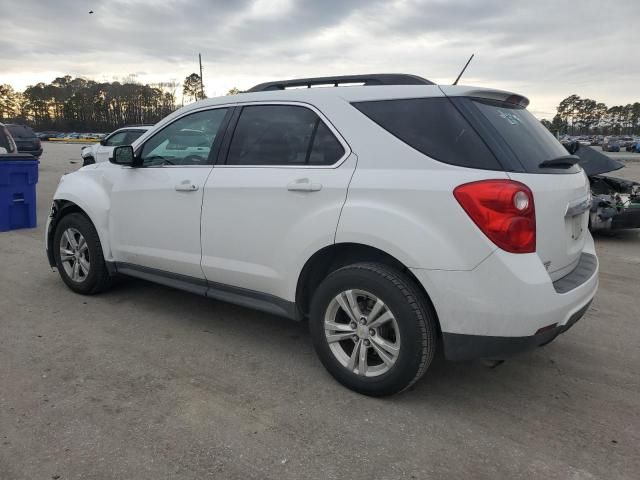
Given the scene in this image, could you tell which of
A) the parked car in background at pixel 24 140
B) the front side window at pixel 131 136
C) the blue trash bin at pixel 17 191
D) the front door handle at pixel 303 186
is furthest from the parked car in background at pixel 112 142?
the front door handle at pixel 303 186

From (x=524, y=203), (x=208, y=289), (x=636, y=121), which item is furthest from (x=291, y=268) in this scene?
(x=636, y=121)

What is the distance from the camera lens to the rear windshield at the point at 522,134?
9.00ft

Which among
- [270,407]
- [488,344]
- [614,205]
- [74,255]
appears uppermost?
[614,205]

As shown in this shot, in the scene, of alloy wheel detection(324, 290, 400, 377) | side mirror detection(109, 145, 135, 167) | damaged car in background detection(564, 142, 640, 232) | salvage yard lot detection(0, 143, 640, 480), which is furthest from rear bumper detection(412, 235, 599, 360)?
damaged car in background detection(564, 142, 640, 232)

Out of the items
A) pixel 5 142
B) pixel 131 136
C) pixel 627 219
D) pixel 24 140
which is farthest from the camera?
pixel 24 140

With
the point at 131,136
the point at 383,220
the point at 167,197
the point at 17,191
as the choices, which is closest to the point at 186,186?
the point at 167,197

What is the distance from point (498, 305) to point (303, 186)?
131 cm

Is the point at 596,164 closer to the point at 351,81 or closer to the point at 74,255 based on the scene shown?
the point at 351,81

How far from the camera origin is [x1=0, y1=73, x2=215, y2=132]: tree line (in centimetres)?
11550

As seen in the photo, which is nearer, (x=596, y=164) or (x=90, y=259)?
(x=90, y=259)

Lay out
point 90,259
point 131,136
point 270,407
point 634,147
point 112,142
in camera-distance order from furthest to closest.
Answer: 1. point 634,147
2. point 112,142
3. point 131,136
4. point 90,259
5. point 270,407

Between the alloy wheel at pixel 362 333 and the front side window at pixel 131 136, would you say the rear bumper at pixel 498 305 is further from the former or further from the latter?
the front side window at pixel 131 136

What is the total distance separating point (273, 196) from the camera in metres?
3.23

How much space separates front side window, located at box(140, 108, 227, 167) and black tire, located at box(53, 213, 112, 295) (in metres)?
0.89
